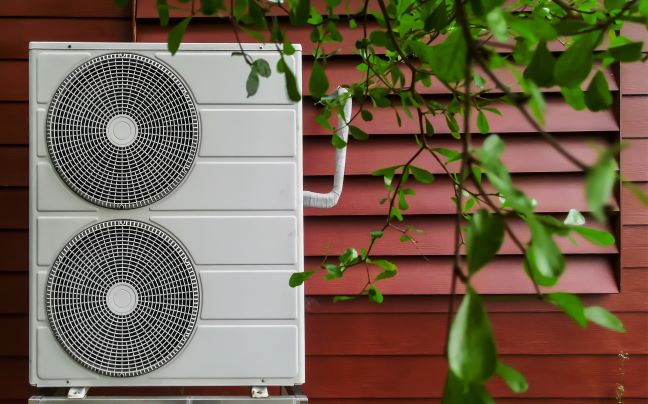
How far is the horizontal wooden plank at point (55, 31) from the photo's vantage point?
209cm

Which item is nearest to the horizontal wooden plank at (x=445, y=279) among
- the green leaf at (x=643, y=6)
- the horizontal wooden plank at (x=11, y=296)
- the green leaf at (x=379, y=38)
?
the horizontal wooden plank at (x=11, y=296)

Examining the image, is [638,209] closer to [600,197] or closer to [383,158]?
[383,158]

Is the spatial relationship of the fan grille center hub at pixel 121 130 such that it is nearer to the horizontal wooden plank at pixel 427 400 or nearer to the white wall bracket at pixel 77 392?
the white wall bracket at pixel 77 392

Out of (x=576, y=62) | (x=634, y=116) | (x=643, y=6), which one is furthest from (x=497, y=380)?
(x=576, y=62)

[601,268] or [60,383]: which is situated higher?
[601,268]

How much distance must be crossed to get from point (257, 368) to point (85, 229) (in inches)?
19.1

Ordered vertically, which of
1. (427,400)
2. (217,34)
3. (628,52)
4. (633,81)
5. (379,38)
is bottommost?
(427,400)

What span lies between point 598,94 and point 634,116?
179 centimetres

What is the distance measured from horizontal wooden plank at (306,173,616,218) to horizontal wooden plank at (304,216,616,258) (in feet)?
0.11

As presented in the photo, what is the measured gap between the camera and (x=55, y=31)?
2.10 meters

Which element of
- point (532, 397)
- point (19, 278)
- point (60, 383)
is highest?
point (19, 278)

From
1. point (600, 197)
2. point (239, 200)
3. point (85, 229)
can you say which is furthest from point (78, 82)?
point (600, 197)

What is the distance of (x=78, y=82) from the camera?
4.91 feet

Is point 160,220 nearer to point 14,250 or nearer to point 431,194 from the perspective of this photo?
point 14,250
